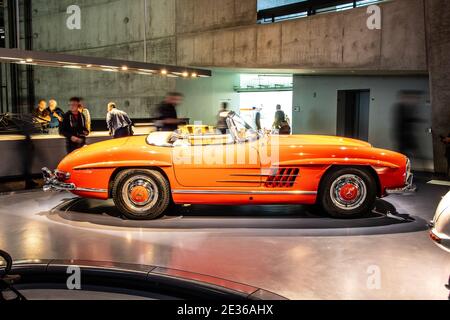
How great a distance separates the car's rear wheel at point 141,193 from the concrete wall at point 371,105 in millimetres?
7345

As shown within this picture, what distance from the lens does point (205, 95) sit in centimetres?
1580

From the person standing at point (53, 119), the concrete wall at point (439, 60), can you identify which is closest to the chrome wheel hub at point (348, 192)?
the concrete wall at point (439, 60)

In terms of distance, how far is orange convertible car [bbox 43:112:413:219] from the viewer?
227 inches

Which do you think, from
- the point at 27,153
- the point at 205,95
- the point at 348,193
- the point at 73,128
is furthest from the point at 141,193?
the point at 205,95

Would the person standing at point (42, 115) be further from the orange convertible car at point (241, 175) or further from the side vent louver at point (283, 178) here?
the side vent louver at point (283, 178)

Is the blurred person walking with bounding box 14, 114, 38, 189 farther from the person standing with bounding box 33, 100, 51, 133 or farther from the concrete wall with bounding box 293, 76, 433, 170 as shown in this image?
the concrete wall with bounding box 293, 76, 433, 170

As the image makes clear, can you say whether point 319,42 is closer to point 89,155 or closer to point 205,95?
point 205,95

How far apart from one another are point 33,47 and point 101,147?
54.2 ft

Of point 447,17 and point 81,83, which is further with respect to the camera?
point 81,83

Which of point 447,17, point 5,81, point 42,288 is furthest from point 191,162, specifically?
point 5,81

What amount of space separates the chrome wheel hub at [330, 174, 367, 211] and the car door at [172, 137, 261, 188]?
102cm

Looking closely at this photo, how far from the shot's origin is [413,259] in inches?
173

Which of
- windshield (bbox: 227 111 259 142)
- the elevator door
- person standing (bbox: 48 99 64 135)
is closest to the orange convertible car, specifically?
windshield (bbox: 227 111 259 142)
